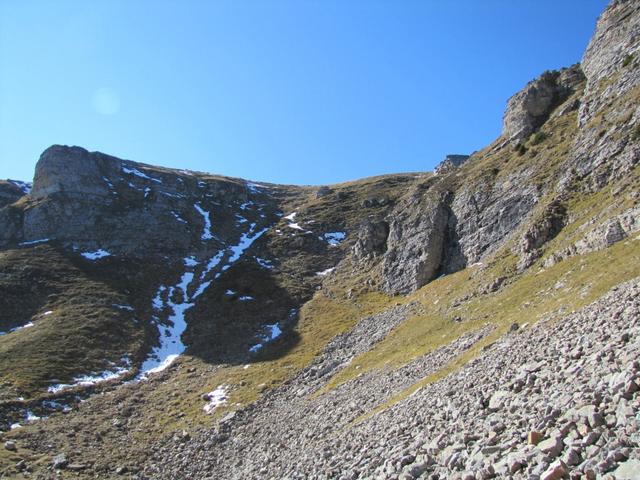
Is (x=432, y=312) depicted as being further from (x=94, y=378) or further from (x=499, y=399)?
(x=94, y=378)

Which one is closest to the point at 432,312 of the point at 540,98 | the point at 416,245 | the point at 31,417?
the point at 416,245

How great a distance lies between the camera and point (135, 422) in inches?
2047

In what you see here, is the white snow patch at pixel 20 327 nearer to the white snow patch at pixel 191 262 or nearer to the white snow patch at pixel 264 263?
the white snow patch at pixel 191 262

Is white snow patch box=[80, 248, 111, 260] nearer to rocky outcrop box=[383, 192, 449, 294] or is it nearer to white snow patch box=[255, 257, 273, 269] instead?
white snow patch box=[255, 257, 273, 269]

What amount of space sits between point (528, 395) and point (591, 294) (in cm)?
1491

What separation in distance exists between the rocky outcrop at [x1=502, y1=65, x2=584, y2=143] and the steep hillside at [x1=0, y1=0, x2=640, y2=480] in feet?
1.80

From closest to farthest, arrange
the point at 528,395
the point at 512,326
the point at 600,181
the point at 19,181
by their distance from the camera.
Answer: the point at 528,395, the point at 512,326, the point at 600,181, the point at 19,181

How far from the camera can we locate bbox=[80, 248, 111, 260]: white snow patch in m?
119

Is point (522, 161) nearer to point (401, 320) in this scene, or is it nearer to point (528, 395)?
point (401, 320)

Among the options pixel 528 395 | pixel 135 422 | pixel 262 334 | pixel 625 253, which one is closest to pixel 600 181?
pixel 625 253

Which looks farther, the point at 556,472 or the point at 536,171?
the point at 536,171

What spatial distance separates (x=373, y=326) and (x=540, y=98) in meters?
61.6

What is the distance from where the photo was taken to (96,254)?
121688 millimetres

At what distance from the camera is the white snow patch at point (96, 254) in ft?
391
